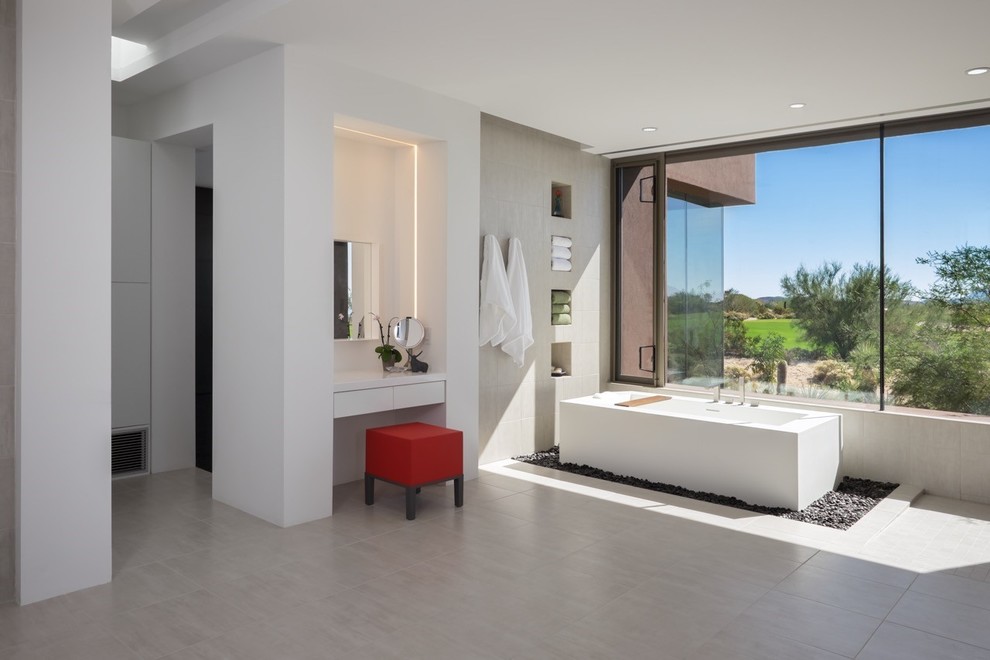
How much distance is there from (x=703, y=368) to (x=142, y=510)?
4.52m

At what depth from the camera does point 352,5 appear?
3.42 meters

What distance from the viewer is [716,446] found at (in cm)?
485

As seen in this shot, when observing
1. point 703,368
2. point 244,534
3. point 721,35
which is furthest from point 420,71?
point 703,368

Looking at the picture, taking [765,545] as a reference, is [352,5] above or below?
above

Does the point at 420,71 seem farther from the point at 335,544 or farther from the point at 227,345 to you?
the point at 335,544

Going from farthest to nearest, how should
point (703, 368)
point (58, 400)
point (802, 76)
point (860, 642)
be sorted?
point (703, 368) → point (802, 76) → point (58, 400) → point (860, 642)

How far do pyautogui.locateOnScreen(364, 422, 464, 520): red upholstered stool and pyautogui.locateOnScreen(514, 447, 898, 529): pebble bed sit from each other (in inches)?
51.7

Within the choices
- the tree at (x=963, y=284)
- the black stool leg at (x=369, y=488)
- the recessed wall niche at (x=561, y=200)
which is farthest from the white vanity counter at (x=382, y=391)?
the tree at (x=963, y=284)

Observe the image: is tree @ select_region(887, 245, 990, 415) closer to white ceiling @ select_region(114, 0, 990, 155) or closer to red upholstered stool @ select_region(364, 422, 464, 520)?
white ceiling @ select_region(114, 0, 990, 155)

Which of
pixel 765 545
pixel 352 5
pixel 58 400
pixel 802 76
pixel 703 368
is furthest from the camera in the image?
pixel 703 368

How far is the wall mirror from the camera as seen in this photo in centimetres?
491

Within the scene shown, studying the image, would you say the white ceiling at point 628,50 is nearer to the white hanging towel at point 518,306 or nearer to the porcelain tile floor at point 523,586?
the white hanging towel at point 518,306

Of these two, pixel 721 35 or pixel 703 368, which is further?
Answer: pixel 703 368

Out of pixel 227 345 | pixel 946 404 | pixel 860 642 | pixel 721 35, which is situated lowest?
pixel 860 642
